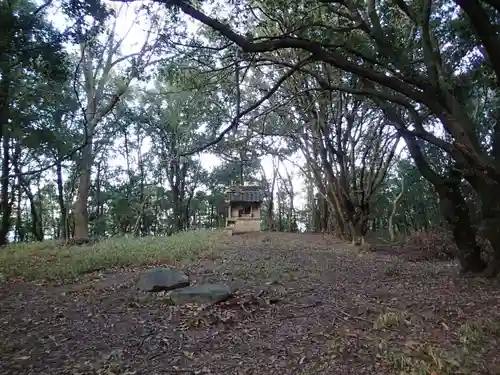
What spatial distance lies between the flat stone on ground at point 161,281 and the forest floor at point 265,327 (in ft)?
0.80

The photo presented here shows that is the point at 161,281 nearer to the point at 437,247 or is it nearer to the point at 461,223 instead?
the point at 461,223

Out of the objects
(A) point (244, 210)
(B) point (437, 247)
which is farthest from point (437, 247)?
(A) point (244, 210)

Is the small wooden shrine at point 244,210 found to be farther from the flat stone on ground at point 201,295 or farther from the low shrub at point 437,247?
the flat stone on ground at point 201,295

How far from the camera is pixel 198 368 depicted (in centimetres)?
379

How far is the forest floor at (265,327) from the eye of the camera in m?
3.77

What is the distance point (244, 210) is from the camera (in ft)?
60.6

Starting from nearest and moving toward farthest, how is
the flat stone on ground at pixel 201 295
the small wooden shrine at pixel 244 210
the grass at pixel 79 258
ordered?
the flat stone on ground at pixel 201 295 < the grass at pixel 79 258 < the small wooden shrine at pixel 244 210

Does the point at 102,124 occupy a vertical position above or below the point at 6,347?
above

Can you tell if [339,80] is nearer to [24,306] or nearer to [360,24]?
[360,24]

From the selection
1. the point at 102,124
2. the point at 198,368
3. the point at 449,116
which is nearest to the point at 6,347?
the point at 198,368

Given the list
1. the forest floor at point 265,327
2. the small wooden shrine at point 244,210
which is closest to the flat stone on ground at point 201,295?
the forest floor at point 265,327

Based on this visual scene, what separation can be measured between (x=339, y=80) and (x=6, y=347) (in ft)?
32.0

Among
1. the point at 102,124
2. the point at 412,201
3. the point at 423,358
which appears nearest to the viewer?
the point at 423,358

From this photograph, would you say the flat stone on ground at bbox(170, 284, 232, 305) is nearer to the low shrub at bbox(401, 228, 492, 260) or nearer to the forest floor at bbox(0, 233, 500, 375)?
the forest floor at bbox(0, 233, 500, 375)
